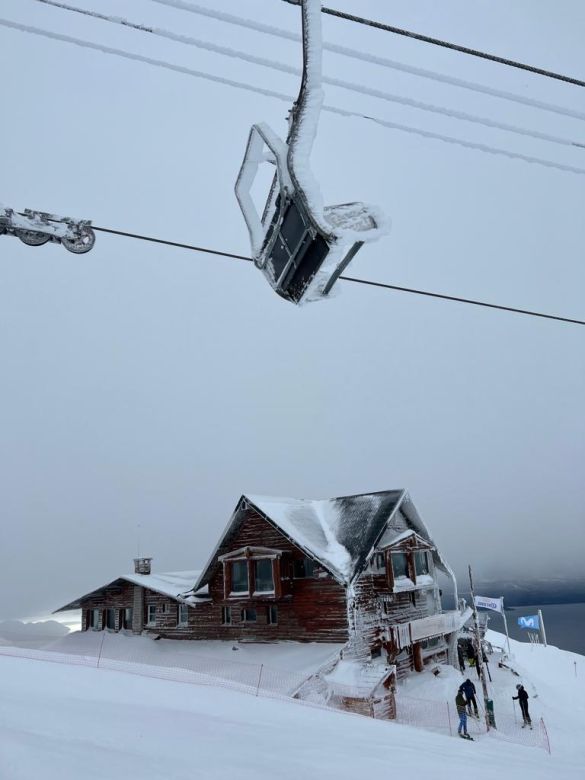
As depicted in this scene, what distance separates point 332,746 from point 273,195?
8.29 metres

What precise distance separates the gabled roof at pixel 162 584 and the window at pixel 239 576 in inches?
123

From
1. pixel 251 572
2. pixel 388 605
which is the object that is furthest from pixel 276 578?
pixel 388 605

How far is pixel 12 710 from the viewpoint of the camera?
25.7 feet

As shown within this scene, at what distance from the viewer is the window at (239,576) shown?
86.6ft

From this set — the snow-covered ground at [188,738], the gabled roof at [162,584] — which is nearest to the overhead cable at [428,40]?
the snow-covered ground at [188,738]

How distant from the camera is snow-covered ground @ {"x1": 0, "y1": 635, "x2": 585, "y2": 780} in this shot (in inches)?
231

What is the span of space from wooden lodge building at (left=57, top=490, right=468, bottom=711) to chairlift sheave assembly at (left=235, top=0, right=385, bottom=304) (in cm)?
1998

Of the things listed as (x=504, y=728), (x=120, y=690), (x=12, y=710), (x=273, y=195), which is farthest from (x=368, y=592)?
(x=273, y=195)

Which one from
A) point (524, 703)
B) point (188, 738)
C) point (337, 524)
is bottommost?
point (524, 703)

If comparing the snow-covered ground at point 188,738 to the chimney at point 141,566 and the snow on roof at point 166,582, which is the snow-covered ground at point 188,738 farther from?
the chimney at point 141,566

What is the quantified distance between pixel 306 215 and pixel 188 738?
24.3 ft

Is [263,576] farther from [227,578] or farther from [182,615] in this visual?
[182,615]

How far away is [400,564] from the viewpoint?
1046 inches

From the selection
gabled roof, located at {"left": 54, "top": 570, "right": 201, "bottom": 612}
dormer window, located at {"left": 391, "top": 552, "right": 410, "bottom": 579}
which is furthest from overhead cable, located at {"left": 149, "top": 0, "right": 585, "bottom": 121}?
gabled roof, located at {"left": 54, "top": 570, "right": 201, "bottom": 612}
